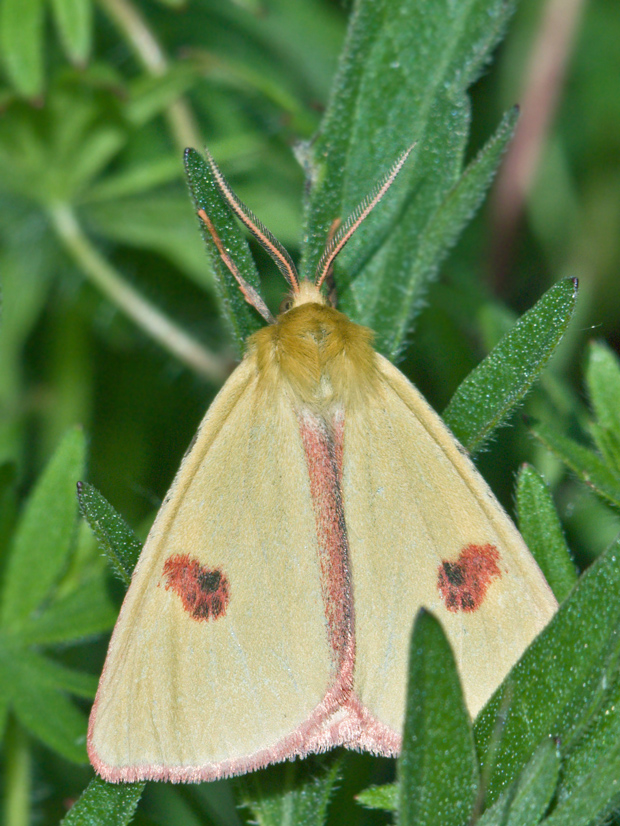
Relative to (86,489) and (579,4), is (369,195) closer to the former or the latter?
(86,489)

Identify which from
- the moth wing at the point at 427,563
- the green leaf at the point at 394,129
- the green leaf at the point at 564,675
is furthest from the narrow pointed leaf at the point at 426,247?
the green leaf at the point at 564,675

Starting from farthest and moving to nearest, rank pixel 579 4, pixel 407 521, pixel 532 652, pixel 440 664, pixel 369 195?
pixel 579 4
pixel 369 195
pixel 407 521
pixel 532 652
pixel 440 664

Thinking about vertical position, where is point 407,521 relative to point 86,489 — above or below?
above

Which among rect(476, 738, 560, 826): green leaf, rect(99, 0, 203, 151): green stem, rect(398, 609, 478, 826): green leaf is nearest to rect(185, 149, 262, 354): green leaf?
rect(398, 609, 478, 826): green leaf

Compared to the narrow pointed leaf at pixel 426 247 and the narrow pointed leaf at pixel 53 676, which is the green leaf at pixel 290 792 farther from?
the narrow pointed leaf at pixel 426 247

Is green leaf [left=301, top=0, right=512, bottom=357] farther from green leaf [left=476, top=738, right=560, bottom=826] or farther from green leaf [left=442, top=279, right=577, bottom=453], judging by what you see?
green leaf [left=476, top=738, right=560, bottom=826]

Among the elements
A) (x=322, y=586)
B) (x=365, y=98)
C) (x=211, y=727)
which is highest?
(x=365, y=98)

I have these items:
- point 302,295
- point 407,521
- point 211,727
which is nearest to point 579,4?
point 302,295

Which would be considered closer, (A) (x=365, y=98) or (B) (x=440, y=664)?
(B) (x=440, y=664)
